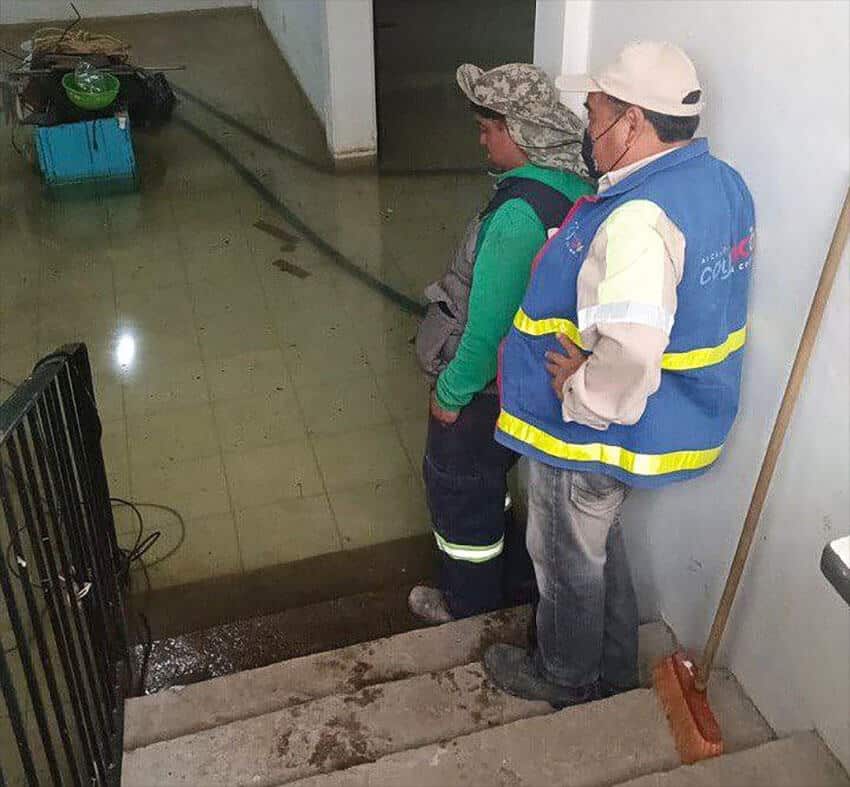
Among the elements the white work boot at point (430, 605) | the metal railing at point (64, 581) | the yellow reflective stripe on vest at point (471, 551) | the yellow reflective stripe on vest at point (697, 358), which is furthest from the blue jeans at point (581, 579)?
the metal railing at point (64, 581)

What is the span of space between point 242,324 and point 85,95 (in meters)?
2.10

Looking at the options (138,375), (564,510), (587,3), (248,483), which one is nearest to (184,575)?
(248,483)

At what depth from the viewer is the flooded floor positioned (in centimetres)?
331

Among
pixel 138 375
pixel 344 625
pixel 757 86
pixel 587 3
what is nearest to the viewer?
pixel 757 86

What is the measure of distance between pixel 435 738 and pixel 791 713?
2.56ft

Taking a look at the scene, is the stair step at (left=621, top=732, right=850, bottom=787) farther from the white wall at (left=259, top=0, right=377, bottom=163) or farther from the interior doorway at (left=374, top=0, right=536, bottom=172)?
the white wall at (left=259, top=0, right=377, bottom=163)

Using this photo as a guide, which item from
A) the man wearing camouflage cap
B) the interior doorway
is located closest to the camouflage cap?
the man wearing camouflage cap

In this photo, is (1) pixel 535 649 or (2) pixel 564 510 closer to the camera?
(2) pixel 564 510

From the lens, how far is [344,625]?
2.91m

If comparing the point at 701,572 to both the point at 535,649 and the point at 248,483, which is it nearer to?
the point at 535,649

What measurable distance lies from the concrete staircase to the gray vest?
761mm

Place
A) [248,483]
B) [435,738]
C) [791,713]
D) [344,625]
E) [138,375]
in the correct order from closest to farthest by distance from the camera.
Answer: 1. [791,713]
2. [435,738]
3. [344,625]
4. [248,483]
5. [138,375]

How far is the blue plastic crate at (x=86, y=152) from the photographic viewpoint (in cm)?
549

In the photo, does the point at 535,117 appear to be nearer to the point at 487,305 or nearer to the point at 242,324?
the point at 487,305
